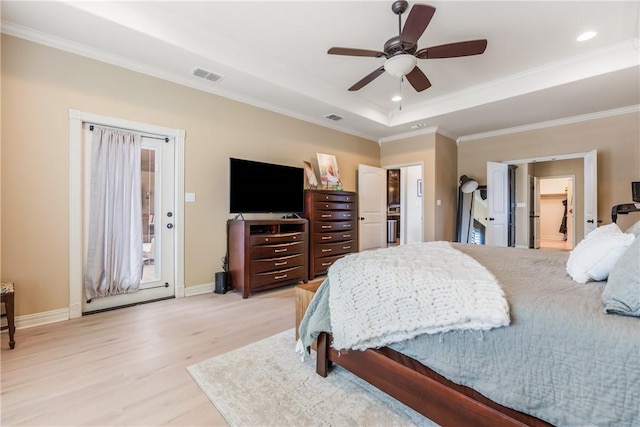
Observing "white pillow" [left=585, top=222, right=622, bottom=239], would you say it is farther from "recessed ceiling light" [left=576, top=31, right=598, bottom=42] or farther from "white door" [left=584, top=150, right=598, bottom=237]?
"white door" [left=584, top=150, right=598, bottom=237]

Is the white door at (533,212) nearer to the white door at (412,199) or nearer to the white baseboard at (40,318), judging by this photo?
the white door at (412,199)

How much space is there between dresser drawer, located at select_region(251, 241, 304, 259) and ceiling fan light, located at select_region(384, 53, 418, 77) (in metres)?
2.39

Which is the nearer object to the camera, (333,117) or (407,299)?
(407,299)

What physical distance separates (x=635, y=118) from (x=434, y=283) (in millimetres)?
5263

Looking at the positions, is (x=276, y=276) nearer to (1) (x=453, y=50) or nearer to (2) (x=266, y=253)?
(2) (x=266, y=253)

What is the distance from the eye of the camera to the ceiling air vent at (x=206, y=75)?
316 centimetres

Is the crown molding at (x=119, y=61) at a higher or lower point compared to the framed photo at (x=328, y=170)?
higher

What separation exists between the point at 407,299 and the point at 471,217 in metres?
5.33

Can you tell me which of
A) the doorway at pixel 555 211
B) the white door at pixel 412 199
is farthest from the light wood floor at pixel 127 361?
the doorway at pixel 555 211

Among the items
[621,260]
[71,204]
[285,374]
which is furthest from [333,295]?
[71,204]

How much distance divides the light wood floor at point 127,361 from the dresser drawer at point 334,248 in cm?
128

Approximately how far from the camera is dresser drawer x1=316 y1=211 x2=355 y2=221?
4343 millimetres

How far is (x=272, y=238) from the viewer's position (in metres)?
3.60

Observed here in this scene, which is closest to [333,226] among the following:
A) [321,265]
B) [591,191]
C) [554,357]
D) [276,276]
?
[321,265]
